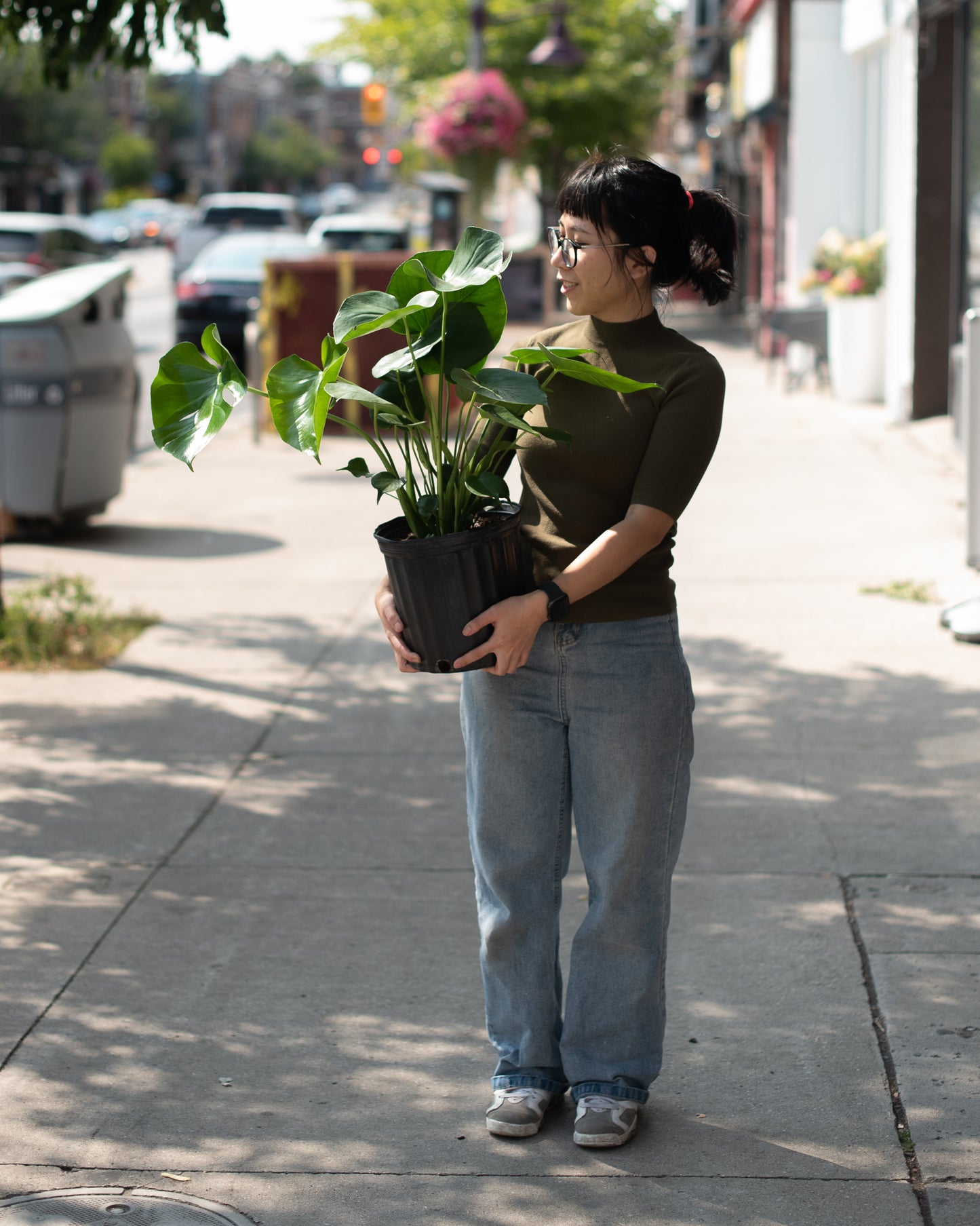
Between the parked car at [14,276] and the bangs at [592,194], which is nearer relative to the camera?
the bangs at [592,194]

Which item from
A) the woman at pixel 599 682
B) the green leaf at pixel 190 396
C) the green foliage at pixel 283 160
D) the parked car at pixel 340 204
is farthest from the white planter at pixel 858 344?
the green foliage at pixel 283 160

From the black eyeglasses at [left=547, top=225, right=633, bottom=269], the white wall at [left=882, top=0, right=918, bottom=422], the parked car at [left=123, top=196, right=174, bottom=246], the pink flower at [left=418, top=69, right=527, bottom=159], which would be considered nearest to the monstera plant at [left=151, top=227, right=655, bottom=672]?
the black eyeglasses at [left=547, top=225, right=633, bottom=269]

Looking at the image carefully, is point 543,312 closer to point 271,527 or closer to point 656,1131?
point 271,527

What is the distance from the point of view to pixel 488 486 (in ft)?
9.65

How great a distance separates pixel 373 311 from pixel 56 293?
6.89 metres

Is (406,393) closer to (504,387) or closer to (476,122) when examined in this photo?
(504,387)

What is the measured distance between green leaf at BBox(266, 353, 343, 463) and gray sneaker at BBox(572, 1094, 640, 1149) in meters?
1.32

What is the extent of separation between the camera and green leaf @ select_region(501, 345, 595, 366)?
2.86 metres

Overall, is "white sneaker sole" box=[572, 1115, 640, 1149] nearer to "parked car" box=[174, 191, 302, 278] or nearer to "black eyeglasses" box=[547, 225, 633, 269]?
"black eyeglasses" box=[547, 225, 633, 269]

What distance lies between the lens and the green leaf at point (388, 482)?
2949 mm

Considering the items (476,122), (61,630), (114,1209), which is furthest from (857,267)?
(114,1209)

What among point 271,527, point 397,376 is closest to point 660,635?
point 397,376

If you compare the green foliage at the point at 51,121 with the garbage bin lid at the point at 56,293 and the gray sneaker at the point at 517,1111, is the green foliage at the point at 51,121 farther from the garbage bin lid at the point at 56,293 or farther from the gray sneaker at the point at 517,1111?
the gray sneaker at the point at 517,1111

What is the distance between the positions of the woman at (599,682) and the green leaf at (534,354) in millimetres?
97
